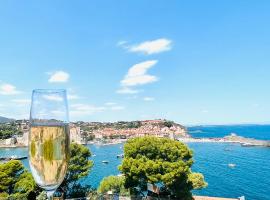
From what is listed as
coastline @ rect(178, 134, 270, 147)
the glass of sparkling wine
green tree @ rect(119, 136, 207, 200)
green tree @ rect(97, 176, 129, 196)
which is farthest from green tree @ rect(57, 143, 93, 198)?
coastline @ rect(178, 134, 270, 147)

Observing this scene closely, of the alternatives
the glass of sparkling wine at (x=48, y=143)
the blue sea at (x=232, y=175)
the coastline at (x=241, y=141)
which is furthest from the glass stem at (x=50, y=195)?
the coastline at (x=241, y=141)

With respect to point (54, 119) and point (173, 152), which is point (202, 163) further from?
point (54, 119)

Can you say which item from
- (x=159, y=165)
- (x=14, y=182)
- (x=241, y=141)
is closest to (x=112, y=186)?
(x=159, y=165)

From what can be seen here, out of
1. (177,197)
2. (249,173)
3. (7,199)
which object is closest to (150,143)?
(177,197)

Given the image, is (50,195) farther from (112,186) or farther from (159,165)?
(112,186)

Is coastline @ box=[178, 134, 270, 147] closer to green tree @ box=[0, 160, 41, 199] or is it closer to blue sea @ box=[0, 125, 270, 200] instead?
blue sea @ box=[0, 125, 270, 200]
